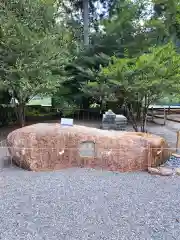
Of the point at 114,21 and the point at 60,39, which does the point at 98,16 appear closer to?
the point at 114,21

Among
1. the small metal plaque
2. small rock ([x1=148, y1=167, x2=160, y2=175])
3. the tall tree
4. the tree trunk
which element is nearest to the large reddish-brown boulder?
the small metal plaque

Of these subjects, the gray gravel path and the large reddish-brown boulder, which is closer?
the gray gravel path

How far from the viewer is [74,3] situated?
41.1ft

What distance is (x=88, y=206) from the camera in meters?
3.03

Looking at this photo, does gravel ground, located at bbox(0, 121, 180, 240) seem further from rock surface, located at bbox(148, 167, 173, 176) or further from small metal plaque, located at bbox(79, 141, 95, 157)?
small metal plaque, located at bbox(79, 141, 95, 157)

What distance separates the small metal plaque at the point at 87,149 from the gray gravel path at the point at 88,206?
27 centimetres

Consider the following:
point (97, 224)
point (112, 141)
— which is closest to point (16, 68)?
point (112, 141)

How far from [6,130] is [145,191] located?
596 cm

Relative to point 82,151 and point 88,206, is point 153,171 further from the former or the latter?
point 88,206

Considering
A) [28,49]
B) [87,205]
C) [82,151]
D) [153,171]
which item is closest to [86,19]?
[28,49]

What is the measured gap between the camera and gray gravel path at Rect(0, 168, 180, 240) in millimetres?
2498

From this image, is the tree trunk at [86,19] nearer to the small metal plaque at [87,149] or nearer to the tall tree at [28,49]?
the tall tree at [28,49]

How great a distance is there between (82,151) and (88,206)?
140 centimetres

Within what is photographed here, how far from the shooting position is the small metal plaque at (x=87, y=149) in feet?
14.1
